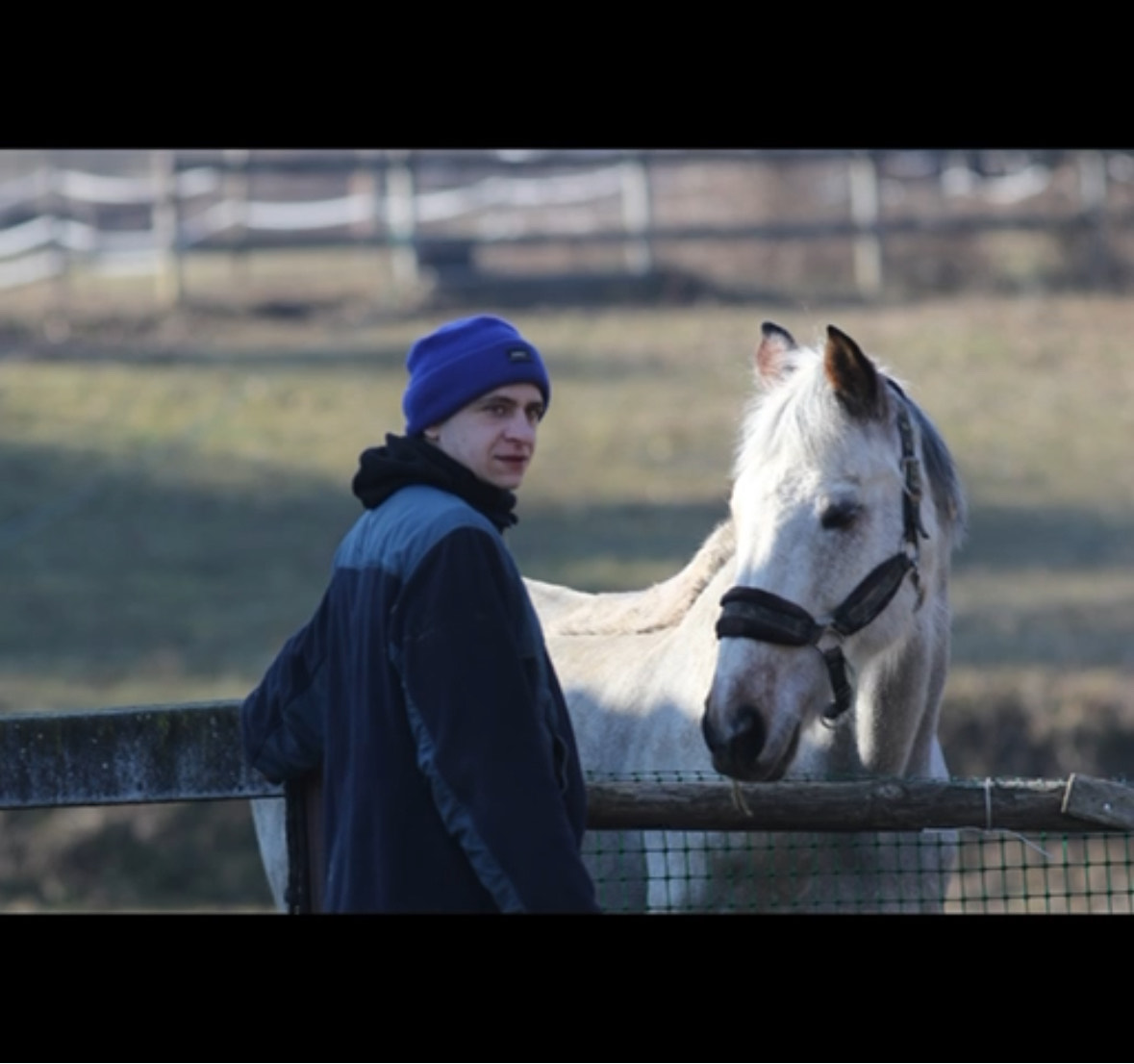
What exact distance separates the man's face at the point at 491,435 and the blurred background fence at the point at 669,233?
14618mm

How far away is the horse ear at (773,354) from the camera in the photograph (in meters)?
4.60

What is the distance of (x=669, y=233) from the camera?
20.0 meters

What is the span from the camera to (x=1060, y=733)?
9891 mm

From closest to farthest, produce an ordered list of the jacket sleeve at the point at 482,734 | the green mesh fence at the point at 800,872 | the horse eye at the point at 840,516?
the jacket sleeve at the point at 482,734, the horse eye at the point at 840,516, the green mesh fence at the point at 800,872

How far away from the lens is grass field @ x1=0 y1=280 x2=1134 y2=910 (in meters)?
9.89

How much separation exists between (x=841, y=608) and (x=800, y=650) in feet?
0.48

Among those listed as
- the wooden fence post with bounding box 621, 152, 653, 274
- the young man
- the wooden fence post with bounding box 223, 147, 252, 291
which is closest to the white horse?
the young man

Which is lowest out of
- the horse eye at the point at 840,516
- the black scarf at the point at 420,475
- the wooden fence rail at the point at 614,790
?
the wooden fence rail at the point at 614,790

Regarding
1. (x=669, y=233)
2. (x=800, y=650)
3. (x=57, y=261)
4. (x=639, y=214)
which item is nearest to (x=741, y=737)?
(x=800, y=650)

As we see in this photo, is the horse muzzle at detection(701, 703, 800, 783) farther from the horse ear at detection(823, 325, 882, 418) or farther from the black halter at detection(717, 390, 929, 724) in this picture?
the horse ear at detection(823, 325, 882, 418)

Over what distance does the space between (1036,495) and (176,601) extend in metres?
6.46

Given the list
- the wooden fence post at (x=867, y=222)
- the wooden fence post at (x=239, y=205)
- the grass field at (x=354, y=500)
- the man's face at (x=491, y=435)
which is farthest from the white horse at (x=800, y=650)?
the wooden fence post at (x=867, y=222)

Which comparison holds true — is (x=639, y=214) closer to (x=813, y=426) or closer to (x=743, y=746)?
(x=813, y=426)

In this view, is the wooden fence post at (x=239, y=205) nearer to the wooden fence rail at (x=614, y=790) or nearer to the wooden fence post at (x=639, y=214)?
the wooden fence post at (x=639, y=214)
